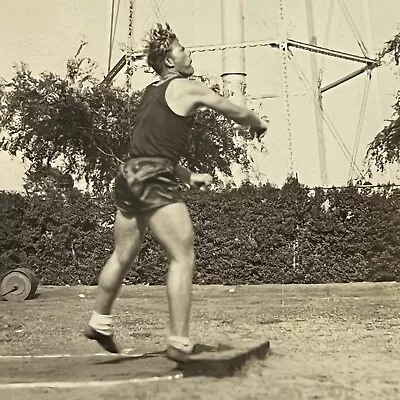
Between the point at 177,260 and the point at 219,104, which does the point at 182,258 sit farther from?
the point at 219,104

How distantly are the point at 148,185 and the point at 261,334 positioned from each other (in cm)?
173

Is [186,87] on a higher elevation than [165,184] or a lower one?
higher

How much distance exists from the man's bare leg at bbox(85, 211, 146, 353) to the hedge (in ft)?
17.9

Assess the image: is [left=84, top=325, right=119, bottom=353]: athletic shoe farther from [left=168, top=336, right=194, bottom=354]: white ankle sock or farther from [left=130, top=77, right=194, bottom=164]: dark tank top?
[left=130, top=77, right=194, bottom=164]: dark tank top

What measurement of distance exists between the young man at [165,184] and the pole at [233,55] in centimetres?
846

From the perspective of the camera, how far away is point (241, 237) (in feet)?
26.0

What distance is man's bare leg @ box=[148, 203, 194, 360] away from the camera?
2.00 m

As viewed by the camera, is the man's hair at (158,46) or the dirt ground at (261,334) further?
the man's hair at (158,46)

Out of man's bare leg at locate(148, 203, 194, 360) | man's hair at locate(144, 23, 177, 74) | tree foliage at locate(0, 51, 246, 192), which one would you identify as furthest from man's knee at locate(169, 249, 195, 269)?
tree foliage at locate(0, 51, 246, 192)

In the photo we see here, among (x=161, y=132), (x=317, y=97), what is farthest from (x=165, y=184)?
(x=317, y=97)

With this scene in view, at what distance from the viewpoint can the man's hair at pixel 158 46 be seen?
221 centimetres

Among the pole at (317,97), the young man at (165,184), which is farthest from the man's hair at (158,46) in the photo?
the pole at (317,97)

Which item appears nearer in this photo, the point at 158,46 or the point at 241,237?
the point at 158,46

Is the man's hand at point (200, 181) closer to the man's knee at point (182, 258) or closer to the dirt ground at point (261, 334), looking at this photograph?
the man's knee at point (182, 258)
